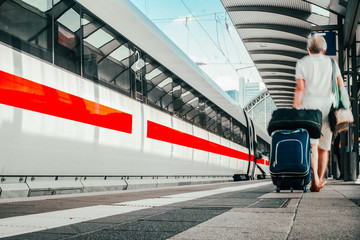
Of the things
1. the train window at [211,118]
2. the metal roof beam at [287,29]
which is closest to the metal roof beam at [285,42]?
the metal roof beam at [287,29]

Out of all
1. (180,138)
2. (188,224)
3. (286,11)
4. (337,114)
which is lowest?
(188,224)

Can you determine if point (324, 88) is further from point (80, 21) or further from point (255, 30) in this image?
point (255, 30)

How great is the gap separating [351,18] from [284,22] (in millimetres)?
4658

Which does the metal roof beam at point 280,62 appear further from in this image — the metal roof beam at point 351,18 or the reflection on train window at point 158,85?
the reflection on train window at point 158,85

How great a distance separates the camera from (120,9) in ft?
22.7

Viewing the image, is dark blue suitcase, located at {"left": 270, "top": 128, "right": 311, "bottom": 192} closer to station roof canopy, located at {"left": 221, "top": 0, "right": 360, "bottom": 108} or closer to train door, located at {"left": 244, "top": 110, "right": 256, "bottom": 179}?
station roof canopy, located at {"left": 221, "top": 0, "right": 360, "bottom": 108}

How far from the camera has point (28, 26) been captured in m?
5.00

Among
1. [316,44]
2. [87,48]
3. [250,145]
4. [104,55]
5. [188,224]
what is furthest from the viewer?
[250,145]

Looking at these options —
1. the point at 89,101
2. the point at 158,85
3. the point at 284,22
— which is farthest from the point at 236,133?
the point at 89,101

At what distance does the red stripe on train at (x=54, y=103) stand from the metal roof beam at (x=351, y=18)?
504cm

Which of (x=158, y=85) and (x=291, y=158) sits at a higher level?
(x=158, y=85)

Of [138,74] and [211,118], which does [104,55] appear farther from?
[211,118]

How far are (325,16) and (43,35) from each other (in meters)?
9.90

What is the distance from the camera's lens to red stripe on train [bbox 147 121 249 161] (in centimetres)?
829
